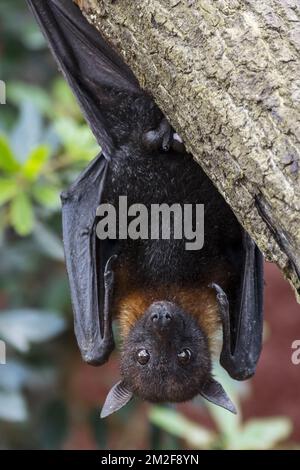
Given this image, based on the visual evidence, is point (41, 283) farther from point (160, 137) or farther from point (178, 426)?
point (160, 137)

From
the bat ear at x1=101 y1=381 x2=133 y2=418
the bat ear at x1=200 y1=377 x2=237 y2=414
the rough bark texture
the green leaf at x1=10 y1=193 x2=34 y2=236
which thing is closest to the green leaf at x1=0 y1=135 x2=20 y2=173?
the green leaf at x1=10 y1=193 x2=34 y2=236

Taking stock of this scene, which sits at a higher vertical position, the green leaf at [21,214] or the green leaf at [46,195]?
the green leaf at [46,195]

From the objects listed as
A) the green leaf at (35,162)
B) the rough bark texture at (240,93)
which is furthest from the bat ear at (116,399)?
the rough bark texture at (240,93)

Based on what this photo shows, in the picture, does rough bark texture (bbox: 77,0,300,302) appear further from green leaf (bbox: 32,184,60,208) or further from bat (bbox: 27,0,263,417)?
green leaf (bbox: 32,184,60,208)

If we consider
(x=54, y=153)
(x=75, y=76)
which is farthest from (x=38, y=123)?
(x=75, y=76)

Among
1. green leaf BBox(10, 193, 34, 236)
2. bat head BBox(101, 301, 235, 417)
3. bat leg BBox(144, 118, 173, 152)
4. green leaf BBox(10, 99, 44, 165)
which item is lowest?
bat head BBox(101, 301, 235, 417)

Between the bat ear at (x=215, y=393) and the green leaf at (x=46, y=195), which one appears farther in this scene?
the green leaf at (x=46, y=195)

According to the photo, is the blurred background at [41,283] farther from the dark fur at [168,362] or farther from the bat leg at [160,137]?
Answer: the dark fur at [168,362]

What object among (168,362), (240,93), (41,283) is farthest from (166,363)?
(41,283)
